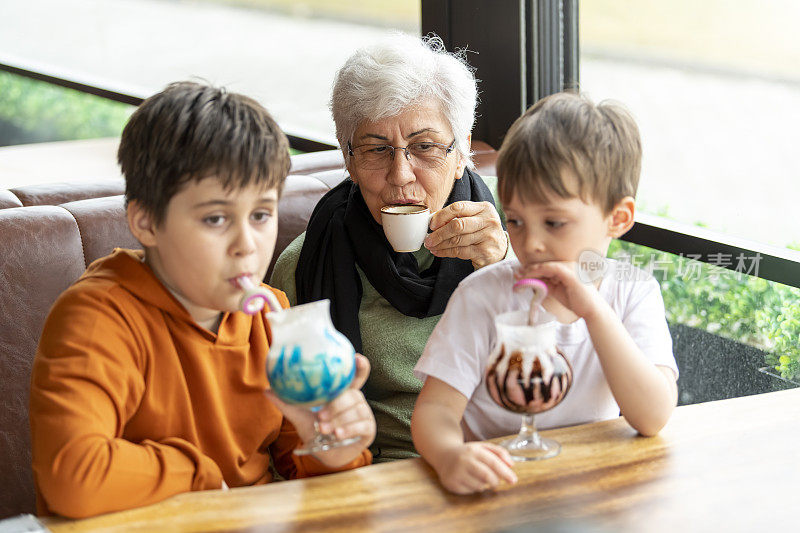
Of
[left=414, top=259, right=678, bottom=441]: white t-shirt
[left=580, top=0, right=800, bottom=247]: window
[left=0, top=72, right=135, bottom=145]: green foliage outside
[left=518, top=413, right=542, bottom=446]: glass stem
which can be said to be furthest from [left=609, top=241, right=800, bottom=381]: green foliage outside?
[left=0, top=72, right=135, bottom=145]: green foliage outside

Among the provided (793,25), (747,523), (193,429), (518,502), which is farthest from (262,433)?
(793,25)

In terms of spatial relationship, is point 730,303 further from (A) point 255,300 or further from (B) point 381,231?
(A) point 255,300

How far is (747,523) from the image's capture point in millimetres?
1108

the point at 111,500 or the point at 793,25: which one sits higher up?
the point at 793,25

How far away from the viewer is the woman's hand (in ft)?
6.09

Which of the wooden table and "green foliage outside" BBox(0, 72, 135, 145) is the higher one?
the wooden table

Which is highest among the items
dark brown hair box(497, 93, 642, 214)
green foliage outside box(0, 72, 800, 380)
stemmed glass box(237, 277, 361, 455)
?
dark brown hair box(497, 93, 642, 214)

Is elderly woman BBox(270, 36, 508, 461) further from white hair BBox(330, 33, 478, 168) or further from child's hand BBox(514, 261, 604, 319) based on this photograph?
child's hand BBox(514, 261, 604, 319)

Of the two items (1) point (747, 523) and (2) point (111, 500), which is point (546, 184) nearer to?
(1) point (747, 523)

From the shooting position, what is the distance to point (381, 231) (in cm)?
202

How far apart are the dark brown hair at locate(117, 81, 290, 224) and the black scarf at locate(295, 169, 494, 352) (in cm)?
56

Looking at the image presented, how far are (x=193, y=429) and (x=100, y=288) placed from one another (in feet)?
0.91

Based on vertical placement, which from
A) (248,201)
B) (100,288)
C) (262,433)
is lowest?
(262,433)

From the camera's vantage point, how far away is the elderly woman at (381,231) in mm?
1905
